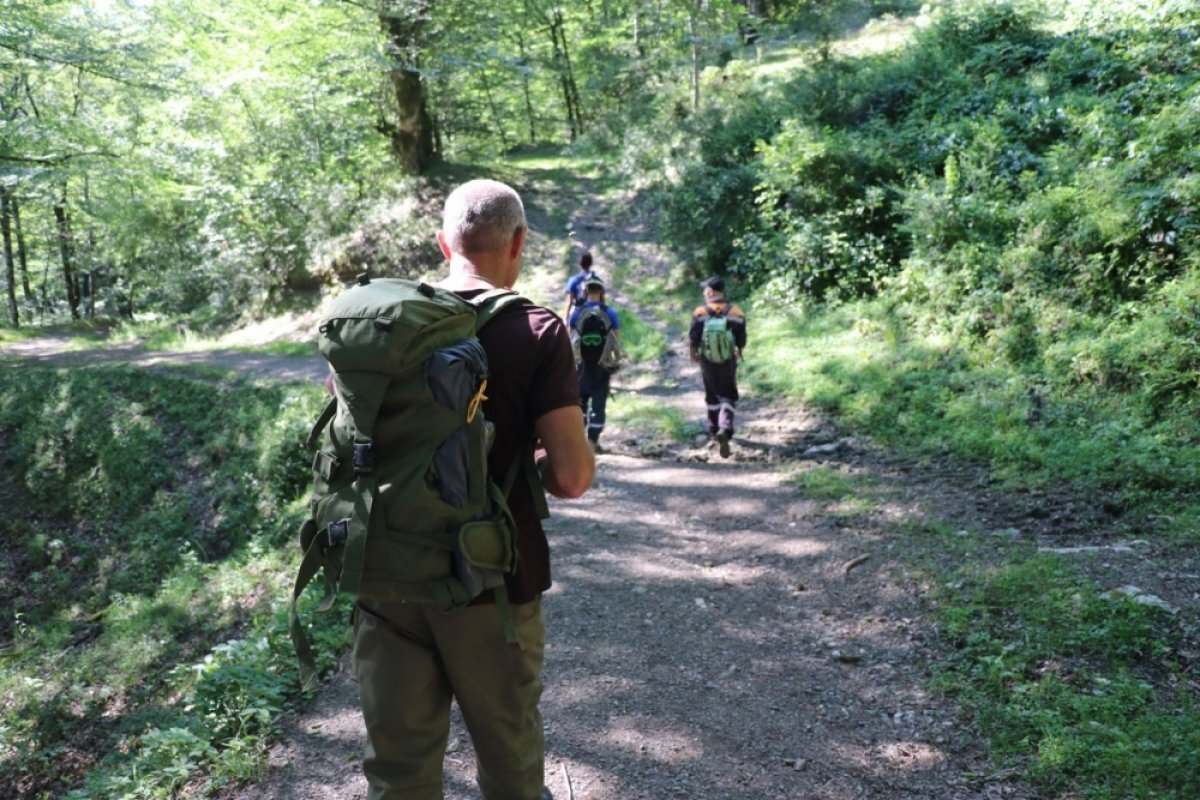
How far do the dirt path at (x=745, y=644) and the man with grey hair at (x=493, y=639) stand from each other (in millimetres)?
1520

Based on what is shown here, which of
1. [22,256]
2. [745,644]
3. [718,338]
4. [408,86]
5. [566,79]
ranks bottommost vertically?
[745,644]

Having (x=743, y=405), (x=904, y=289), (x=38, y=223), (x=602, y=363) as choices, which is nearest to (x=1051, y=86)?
(x=904, y=289)

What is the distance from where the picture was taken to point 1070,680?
4.20 m

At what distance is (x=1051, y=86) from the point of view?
12.5 m

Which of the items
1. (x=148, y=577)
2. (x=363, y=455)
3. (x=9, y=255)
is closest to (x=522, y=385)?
(x=363, y=455)

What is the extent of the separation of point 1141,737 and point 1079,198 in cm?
727

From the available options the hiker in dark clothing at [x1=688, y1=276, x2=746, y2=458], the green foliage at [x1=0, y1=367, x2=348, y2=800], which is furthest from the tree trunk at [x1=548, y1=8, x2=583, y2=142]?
the hiker in dark clothing at [x1=688, y1=276, x2=746, y2=458]

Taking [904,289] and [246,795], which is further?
[904,289]

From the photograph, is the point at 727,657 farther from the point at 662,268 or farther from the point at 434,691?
the point at 662,268

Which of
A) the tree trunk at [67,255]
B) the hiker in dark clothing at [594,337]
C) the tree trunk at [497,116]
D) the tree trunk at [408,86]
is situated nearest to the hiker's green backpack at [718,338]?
the hiker in dark clothing at [594,337]

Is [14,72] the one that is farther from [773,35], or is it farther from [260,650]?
[773,35]

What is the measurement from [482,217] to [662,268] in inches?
615

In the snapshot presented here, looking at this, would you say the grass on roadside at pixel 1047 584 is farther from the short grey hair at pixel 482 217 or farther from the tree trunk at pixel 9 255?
the tree trunk at pixel 9 255

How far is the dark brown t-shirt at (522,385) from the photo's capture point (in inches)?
95.0
